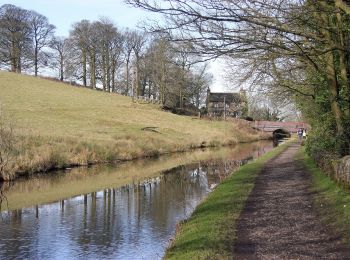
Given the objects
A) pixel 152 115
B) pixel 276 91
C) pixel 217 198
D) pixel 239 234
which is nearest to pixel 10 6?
pixel 152 115

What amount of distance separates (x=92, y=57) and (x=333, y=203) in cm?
7307

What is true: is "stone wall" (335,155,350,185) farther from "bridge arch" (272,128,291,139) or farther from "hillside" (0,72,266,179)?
"bridge arch" (272,128,291,139)

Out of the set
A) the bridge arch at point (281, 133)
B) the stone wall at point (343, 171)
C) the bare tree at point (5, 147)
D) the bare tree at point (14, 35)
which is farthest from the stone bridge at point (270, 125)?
the stone wall at point (343, 171)

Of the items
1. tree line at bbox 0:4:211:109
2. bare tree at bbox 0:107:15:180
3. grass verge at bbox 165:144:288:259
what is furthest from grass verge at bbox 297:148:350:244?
tree line at bbox 0:4:211:109

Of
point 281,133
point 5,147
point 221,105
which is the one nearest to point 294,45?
point 5,147

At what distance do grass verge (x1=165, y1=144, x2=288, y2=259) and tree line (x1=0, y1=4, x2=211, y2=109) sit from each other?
59.4 m

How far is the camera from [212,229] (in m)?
10.9

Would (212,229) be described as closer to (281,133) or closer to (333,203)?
(333,203)

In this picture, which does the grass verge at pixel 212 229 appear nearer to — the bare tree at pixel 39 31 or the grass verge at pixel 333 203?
the grass verge at pixel 333 203

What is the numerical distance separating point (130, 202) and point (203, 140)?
34825 mm

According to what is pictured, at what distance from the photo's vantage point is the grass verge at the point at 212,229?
30.6 feet

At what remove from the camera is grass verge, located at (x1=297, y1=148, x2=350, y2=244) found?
1044 cm

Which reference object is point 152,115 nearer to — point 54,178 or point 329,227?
point 54,178

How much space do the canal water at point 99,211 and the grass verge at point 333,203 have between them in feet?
13.5
